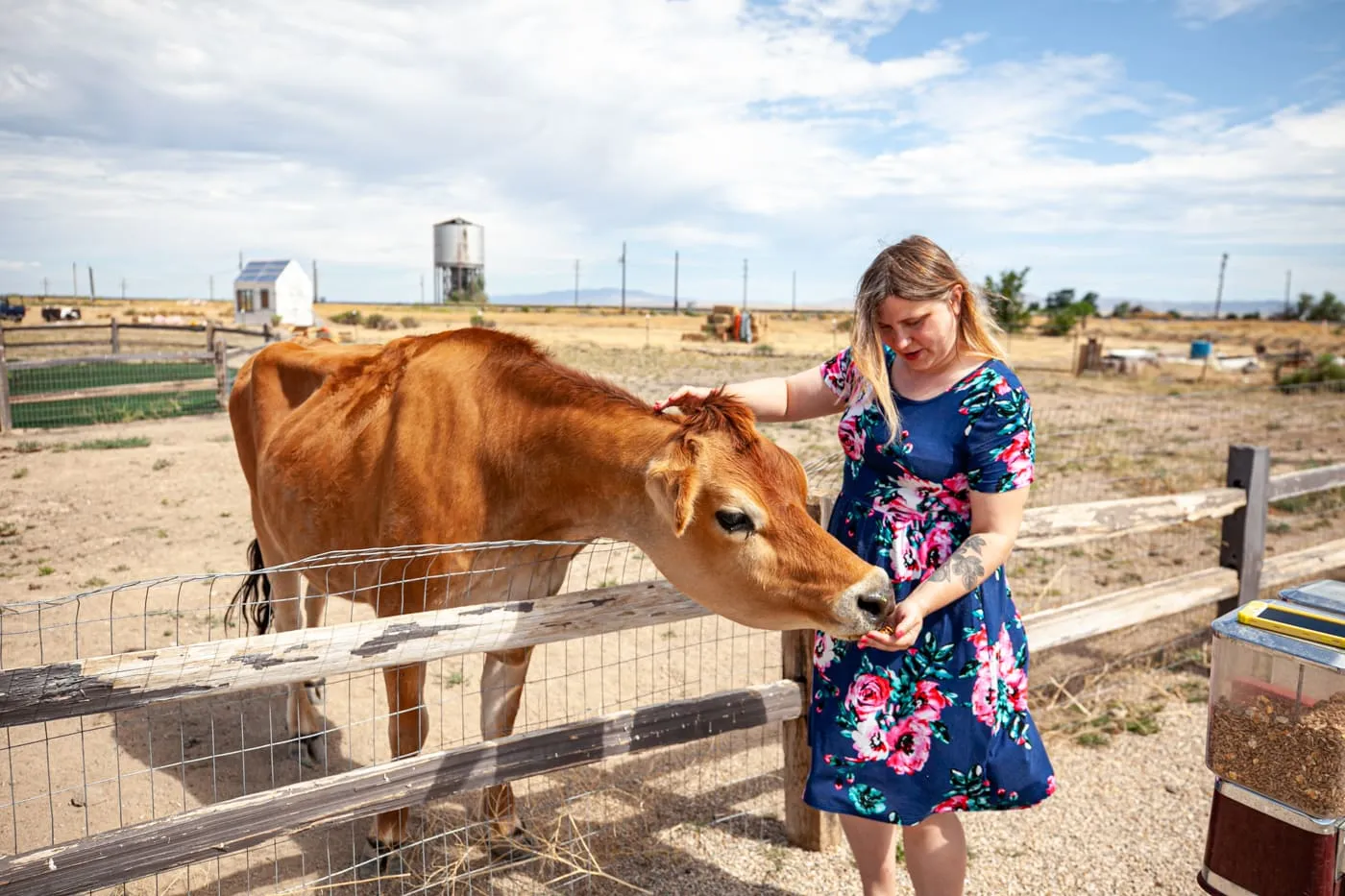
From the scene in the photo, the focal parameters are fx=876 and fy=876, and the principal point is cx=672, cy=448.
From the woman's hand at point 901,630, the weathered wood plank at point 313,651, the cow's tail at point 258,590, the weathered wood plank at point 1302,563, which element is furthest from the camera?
the weathered wood plank at point 1302,563

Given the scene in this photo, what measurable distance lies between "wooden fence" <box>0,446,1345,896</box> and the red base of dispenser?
1.60m

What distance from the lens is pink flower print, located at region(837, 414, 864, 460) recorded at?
2664 millimetres

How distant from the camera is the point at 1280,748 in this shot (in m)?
2.28

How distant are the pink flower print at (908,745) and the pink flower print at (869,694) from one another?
0.07 meters

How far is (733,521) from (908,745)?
0.82 m

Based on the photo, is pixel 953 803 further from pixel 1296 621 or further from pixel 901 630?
pixel 1296 621

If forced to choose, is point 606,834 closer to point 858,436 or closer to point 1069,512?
point 858,436

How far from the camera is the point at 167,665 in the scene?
229 centimetres

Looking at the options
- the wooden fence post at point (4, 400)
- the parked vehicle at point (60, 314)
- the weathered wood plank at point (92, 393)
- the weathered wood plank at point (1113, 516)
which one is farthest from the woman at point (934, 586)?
the parked vehicle at point (60, 314)

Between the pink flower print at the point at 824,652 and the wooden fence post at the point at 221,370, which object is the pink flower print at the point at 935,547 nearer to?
the pink flower print at the point at 824,652

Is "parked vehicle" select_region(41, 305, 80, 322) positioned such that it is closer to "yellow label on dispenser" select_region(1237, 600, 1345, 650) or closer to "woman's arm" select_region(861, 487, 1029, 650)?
"woman's arm" select_region(861, 487, 1029, 650)

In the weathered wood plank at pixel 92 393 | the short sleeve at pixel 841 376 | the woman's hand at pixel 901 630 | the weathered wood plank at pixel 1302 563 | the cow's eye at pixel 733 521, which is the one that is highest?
the short sleeve at pixel 841 376

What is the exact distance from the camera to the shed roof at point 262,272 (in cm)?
4016

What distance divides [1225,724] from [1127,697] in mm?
3388
